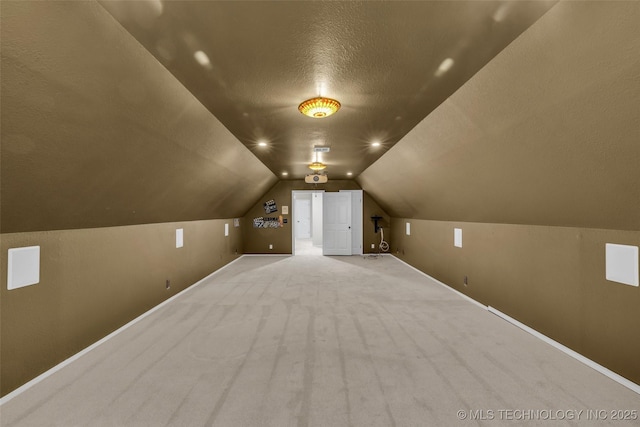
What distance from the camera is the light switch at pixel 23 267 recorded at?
1.95m

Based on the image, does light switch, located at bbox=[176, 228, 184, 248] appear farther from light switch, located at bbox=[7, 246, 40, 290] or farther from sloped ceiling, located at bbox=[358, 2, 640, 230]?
sloped ceiling, located at bbox=[358, 2, 640, 230]

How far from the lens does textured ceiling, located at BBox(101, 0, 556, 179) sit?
1438 millimetres

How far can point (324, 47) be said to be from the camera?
177 cm

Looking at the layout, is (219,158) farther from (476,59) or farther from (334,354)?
(476,59)

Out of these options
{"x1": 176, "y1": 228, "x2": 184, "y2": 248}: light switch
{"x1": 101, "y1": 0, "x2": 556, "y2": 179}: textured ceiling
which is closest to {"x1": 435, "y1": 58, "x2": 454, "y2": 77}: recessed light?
{"x1": 101, "y1": 0, "x2": 556, "y2": 179}: textured ceiling

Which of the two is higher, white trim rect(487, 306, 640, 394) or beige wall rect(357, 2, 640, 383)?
beige wall rect(357, 2, 640, 383)

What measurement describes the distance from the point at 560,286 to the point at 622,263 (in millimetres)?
Answer: 611

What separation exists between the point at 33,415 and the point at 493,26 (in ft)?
12.9

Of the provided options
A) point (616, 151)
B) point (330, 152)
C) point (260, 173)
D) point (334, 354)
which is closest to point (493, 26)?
point (616, 151)

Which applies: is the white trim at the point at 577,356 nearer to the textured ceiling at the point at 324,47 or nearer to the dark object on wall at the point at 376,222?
the textured ceiling at the point at 324,47

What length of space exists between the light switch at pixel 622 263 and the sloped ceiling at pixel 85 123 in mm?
3960

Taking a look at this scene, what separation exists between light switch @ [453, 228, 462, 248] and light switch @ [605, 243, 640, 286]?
2.19m

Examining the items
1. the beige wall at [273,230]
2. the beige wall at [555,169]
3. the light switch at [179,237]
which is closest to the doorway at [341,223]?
A: the beige wall at [273,230]

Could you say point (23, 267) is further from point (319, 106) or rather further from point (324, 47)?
point (324, 47)
